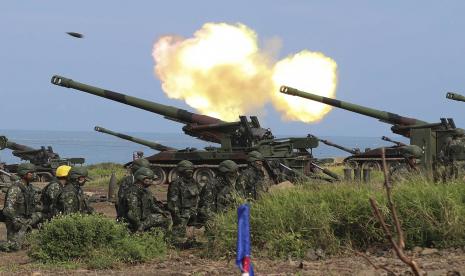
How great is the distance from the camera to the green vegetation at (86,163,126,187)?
1212 inches

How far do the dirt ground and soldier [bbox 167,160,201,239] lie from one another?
1455 millimetres

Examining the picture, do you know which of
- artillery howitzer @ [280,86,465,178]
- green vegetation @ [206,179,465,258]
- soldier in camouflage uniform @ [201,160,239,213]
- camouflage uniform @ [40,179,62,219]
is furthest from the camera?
artillery howitzer @ [280,86,465,178]

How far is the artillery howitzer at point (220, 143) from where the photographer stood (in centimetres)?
2483

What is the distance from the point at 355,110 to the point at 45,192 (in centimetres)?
1833

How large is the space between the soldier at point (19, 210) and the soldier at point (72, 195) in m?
0.80

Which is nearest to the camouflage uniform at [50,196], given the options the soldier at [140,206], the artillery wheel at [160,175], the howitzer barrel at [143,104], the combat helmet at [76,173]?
the combat helmet at [76,173]

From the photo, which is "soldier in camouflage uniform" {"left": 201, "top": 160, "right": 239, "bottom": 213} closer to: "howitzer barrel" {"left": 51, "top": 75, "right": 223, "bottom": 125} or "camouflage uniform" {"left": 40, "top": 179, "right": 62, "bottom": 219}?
"camouflage uniform" {"left": 40, "top": 179, "right": 62, "bottom": 219}

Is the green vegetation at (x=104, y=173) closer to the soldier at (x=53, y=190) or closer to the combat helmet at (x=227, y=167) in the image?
the soldier at (x=53, y=190)

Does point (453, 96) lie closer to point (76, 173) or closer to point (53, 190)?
point (53, 190)

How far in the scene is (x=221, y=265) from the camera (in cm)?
963

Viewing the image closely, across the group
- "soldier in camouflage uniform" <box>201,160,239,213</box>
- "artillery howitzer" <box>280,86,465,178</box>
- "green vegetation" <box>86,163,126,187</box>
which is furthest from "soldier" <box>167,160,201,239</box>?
"green vegetation" <box>86,163,126,187</box>

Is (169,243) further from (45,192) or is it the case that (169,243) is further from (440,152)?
(440,152)

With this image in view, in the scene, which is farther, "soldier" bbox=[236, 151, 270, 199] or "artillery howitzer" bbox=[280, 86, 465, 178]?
"artillery howitzer" bbox=[280, 86, 465, 178]

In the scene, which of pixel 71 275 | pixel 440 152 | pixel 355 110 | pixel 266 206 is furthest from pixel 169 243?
pixel 355 110
